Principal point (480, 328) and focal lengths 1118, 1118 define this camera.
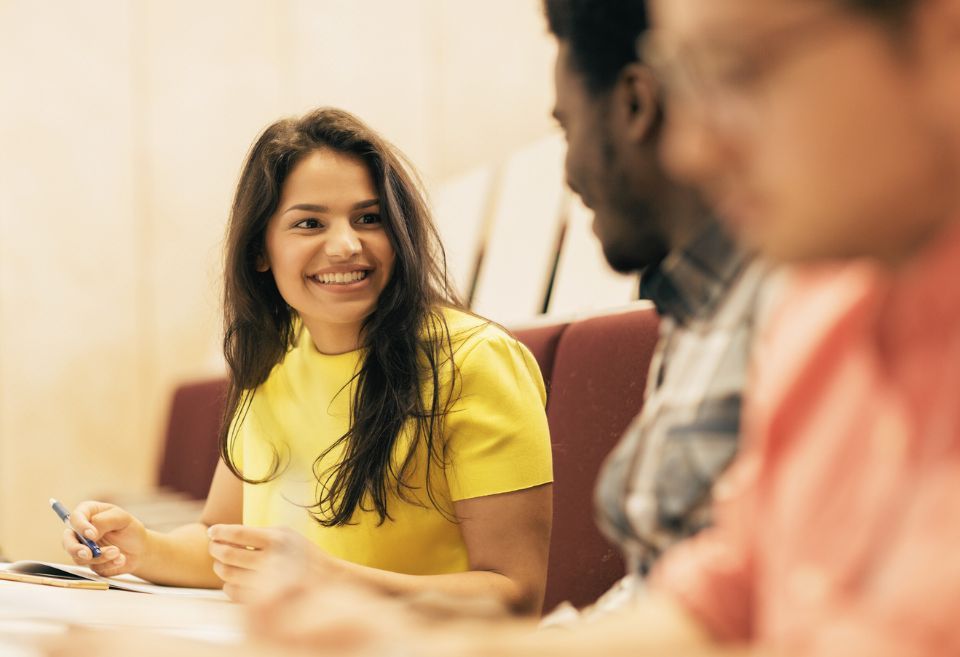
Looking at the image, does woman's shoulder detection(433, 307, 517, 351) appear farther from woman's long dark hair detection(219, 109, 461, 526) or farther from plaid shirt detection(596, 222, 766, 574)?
plaid shirt detection(596, 222, 766, 574)

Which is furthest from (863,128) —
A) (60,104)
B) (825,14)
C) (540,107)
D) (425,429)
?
(60,104)

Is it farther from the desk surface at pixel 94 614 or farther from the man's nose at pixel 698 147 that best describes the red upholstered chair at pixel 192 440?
the man's nose at pixel 698 147

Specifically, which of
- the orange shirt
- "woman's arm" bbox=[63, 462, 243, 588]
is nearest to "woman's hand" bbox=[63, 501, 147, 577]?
"woman's arm" bbox=[63, 462, 243, 588]

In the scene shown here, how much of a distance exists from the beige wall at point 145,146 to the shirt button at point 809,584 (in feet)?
12.1

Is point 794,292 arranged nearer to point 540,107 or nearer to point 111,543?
point 111,543

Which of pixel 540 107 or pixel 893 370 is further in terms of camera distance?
pixel 540 107

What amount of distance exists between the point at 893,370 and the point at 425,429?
91 centimetres

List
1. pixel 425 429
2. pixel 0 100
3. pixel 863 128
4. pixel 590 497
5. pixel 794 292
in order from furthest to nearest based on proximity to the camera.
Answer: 1. pixel 0 100
2. pixel 590 497
3. pixel 425 429
4. pixel 794 292
5. pixel 863 128

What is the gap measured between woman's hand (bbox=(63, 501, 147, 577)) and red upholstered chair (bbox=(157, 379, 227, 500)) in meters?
1.55

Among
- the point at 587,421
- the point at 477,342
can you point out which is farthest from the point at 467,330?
the point at 587,421

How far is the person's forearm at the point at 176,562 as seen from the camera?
144 centimetres

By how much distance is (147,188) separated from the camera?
421 cm

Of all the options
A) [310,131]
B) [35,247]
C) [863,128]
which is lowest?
[35,247]

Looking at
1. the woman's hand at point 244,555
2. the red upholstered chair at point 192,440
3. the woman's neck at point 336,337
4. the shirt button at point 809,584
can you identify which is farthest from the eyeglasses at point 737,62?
the red upholstered chair at point 192,440
